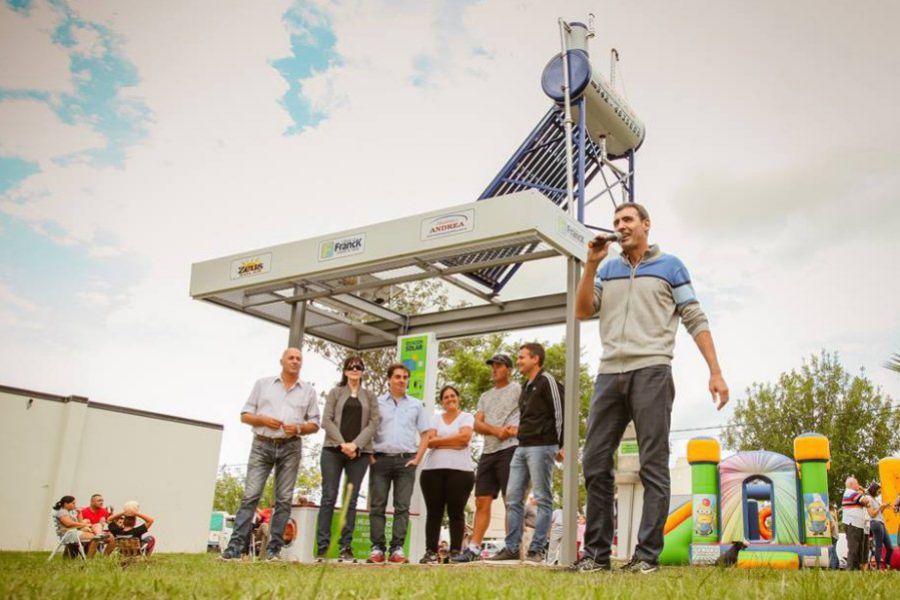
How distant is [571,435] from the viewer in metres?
6.50

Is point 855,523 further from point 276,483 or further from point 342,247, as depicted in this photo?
point 276,483

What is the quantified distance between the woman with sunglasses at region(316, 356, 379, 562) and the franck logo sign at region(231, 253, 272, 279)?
2259mm

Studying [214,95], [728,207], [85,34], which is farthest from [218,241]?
[728,207]

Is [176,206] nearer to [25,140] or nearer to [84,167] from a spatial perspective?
[84,167]

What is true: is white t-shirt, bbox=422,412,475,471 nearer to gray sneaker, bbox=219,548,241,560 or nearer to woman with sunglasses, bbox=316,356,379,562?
woman with sunglasses, bbox=316,356,379,562

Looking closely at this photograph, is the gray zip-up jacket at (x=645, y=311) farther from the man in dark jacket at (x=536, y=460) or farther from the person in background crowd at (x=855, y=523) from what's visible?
the person in background crowd at (x=855, y=523)

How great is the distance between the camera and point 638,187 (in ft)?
41.9

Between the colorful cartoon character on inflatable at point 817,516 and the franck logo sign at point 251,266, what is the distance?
20.8 feet

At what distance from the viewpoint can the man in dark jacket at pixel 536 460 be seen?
614 cm

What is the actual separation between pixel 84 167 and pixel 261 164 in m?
5.07

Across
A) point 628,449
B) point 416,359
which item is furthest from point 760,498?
point 416,359

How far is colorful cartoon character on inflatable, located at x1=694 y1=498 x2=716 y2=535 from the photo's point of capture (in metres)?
8.62

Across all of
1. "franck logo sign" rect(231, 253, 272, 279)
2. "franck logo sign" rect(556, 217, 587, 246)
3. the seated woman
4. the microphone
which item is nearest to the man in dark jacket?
"franck logo sign" rect(556, 217, 587, 246)

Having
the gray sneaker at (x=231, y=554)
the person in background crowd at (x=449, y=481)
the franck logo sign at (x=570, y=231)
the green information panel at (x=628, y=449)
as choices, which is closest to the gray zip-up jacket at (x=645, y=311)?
the franck logo sign at (x=570, y=231)
